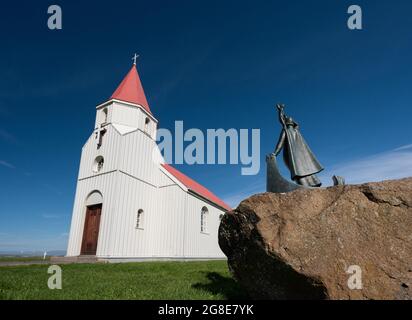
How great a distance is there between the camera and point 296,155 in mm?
5969

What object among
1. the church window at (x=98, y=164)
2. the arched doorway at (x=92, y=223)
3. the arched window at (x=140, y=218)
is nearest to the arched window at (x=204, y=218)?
the arched window at (x=140, y=218)

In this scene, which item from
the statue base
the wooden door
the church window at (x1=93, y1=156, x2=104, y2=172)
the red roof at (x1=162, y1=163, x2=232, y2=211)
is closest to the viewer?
the statue base

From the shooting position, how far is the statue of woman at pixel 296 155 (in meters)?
5.72

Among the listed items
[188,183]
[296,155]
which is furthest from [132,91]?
[296,155]

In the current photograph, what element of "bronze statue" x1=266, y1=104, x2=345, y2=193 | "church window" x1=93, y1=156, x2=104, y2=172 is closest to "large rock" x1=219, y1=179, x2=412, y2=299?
"bronze statue" x1=266, y1=104, x2=345, y2=193

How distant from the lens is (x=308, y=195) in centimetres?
431

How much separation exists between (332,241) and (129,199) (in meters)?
17.5

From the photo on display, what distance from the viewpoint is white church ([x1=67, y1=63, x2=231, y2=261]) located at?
18859 mm

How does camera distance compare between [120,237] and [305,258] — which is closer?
[305,258]

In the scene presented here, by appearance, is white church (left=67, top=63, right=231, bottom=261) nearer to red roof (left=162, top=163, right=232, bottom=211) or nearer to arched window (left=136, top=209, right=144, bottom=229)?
arched window (left=136, top=209, right=144, bottom=229)

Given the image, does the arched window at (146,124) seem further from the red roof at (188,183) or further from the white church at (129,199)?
the red roof at (188,183)
